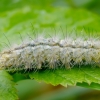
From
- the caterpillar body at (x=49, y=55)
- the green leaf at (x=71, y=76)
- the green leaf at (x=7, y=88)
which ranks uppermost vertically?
the caterpillar body at (x=49, y=55)

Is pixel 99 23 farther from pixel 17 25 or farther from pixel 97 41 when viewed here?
pixel 17 25

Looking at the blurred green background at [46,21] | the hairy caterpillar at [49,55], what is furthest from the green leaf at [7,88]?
the hairy caterpillar at [49,55]

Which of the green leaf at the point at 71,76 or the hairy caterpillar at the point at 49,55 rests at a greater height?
the hairy caterpillar at the point at 49,55

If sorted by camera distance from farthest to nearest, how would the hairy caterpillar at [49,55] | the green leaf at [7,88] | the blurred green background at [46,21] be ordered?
the blurred green background at [46,21], the hairy caterpillar at [49,55], the green leaf at [7,88]

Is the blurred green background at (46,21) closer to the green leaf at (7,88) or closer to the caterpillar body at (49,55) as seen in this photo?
the green leaf at (7,88)

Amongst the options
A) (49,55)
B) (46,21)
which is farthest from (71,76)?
(46,21)

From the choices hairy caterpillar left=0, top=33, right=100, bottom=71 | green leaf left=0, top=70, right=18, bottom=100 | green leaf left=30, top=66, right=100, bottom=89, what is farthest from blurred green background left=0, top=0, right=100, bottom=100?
green leaf left=30, top=66, right=100, bottom=89

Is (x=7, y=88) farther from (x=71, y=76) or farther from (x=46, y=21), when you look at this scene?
(x=46, y=21)
